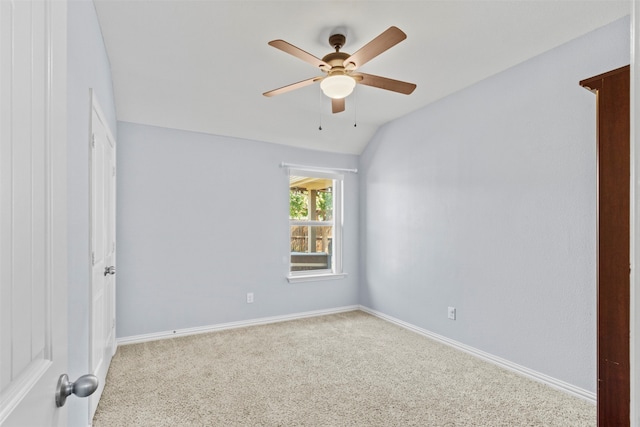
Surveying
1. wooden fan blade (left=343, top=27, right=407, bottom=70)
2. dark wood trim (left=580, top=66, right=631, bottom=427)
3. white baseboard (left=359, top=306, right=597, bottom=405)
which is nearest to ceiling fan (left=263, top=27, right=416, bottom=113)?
wooden fan blade (left=343, top=27, right=407, bottom=70)

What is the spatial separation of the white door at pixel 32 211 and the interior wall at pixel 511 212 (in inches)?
116

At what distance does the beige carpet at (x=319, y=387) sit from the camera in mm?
2205

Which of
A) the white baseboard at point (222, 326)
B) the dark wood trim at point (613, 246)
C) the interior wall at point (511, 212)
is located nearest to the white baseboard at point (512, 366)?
the interior wall at point (511, 212)

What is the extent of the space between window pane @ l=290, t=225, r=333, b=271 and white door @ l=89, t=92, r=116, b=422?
86.4 inches

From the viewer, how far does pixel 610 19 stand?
7.48 ft

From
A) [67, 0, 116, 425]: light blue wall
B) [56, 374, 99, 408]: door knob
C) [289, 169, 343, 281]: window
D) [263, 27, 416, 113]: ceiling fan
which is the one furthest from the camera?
[289, 169, 343, 281]: window

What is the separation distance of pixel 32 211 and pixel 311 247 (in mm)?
4271

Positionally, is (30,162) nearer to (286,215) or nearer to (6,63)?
(6,63)

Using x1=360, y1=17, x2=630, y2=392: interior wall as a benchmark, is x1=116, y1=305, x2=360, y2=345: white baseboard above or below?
below

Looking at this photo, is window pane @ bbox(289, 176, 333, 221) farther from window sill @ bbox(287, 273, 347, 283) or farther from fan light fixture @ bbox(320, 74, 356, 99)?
fan light fixture @ bbox(320, 74, 356, 99)

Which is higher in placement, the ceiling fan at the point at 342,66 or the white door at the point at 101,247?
the ceiling fan at the point at 342,66

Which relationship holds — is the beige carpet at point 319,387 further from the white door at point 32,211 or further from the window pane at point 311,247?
the white door at point 32,211

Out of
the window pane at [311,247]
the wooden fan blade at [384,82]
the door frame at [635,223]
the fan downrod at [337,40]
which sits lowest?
the window pane at [311,247]

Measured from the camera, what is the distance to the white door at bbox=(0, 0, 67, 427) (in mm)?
502
